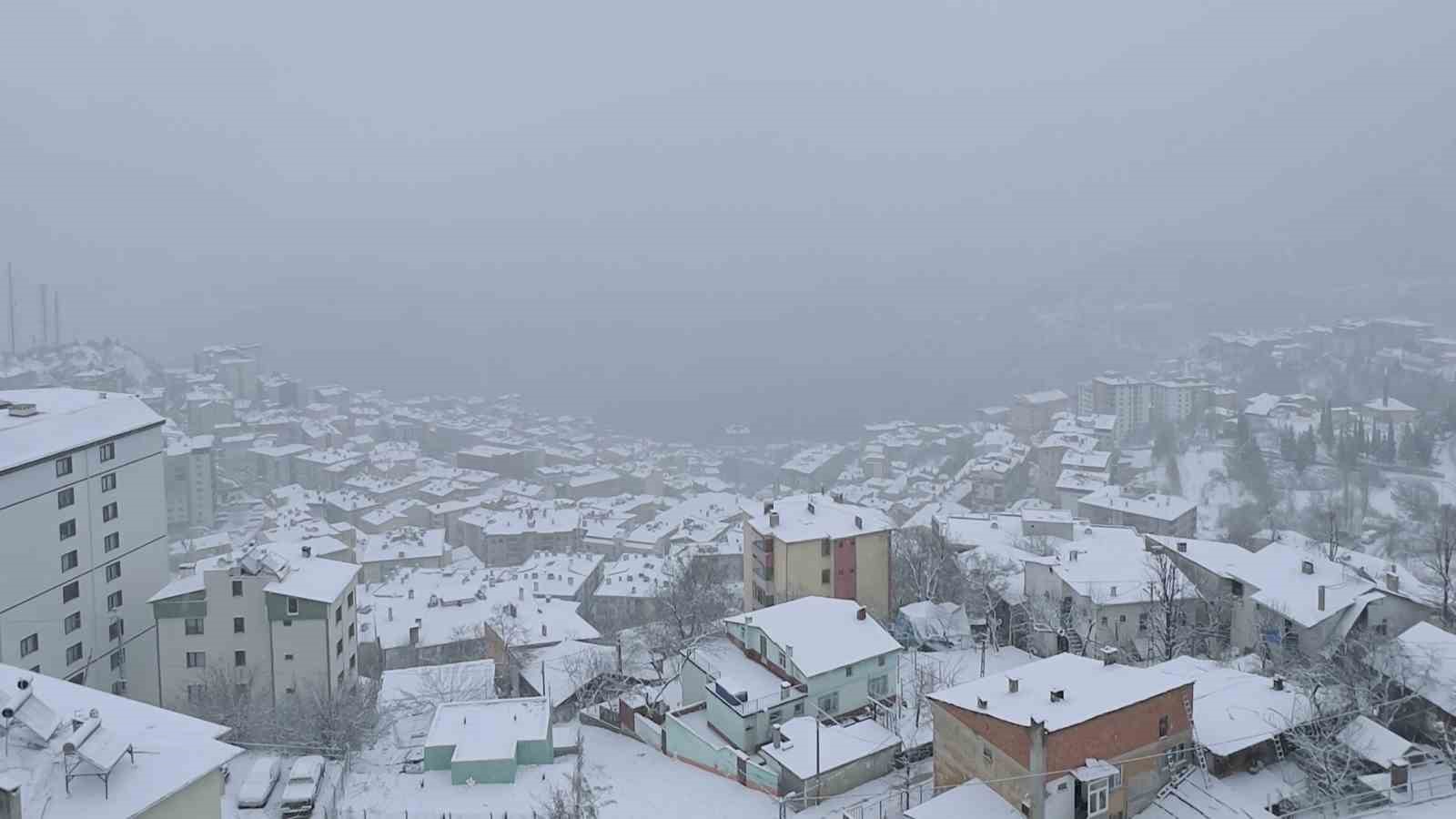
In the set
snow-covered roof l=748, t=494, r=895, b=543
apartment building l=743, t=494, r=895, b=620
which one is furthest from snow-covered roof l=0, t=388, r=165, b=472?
snow-covered roof l=748, t=494, r=895, b=543

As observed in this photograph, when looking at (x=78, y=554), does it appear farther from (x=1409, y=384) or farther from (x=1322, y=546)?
(x=1409, y=384)

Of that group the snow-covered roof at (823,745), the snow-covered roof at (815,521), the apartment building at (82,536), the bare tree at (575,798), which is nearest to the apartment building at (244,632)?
the apartment building at (82,536)

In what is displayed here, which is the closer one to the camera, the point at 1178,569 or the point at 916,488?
the point at 1178,569

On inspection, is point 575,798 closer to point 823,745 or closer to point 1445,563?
point 823,745

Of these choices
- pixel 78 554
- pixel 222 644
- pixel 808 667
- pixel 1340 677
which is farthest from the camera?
pixel 78 554

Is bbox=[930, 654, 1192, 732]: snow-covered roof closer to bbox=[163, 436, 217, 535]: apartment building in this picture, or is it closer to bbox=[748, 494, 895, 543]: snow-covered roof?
bbox=[748, 494, 895, 543]: snow-covered roof

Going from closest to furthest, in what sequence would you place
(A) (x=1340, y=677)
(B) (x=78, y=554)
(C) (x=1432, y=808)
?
(C) (x=1432, y=808) < (A) (x=1340, y=677) < (B) (x=78, y=554)

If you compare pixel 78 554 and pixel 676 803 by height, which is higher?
pixel 78 554

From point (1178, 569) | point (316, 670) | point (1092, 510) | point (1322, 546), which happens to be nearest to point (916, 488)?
point (1092, 510)

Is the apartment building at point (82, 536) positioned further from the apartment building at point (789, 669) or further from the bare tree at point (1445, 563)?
the bare tree at point (1445, 563)
